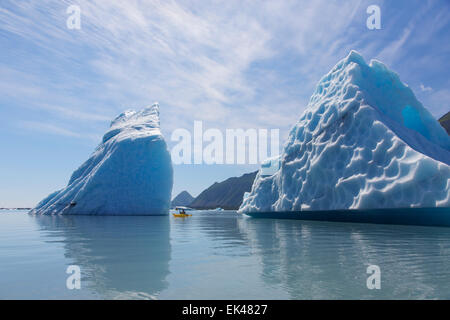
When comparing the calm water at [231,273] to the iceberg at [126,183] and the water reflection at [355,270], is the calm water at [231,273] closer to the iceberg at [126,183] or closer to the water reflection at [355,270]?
the water reflection at [355,270]

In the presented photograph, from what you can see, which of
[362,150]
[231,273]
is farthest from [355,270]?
[362,150]

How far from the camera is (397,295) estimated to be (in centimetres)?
428

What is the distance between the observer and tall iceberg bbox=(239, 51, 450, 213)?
51.1 feet

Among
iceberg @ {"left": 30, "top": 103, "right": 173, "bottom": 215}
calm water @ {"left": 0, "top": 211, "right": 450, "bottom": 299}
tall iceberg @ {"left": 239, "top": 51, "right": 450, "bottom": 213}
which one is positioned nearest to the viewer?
calm water @ {"left": 0, "top": 211, "right": 450, "bottom": 299}

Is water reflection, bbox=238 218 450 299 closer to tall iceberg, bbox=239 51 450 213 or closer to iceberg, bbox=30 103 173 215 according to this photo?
tall iceberg, bbox=239 51 450 213

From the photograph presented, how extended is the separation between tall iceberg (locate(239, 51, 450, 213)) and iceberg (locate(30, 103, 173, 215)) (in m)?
19.8

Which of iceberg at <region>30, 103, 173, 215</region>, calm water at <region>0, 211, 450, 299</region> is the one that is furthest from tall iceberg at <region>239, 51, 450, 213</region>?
iceberg at <region>30, 103, 173, 215</region>

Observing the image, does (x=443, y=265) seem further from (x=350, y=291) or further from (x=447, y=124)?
(x=447, y=124)

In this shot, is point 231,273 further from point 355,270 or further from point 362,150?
point 362,150

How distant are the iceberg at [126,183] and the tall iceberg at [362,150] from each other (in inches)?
779

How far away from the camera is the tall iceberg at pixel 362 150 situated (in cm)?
1557

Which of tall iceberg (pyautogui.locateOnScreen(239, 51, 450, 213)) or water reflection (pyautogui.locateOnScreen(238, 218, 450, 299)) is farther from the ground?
tall iceberg (pyautogui.locateOnScreen(239, 51, 450, 213))

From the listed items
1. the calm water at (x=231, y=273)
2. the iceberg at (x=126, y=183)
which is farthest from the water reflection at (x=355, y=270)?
the iceberg at (x=126, y=183)

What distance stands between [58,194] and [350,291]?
48.4 m
